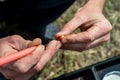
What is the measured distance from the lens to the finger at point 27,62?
2.87 ft

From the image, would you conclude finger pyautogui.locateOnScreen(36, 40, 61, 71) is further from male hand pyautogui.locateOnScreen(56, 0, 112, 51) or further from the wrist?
the wrist

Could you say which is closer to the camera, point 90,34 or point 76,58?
point 90,34

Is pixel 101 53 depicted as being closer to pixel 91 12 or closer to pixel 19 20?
pixel 19 20

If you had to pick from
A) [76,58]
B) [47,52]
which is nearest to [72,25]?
[47,52]

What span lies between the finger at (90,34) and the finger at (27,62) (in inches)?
4.6

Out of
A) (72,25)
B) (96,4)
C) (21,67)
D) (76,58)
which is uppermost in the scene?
(76,58)

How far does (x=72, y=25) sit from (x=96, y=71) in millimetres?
192

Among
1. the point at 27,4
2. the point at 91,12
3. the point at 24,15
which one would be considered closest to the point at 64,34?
the point at 91,12

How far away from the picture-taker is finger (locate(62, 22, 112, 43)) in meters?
0.96

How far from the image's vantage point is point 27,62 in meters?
0.88

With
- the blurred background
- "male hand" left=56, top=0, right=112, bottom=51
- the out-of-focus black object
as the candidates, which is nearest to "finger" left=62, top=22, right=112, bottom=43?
"male hand" left=56, top=0, right=112, bottom=51

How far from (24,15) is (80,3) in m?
0.49

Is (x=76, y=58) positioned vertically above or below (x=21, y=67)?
above

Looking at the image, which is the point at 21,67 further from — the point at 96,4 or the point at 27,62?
the point at 96,4
